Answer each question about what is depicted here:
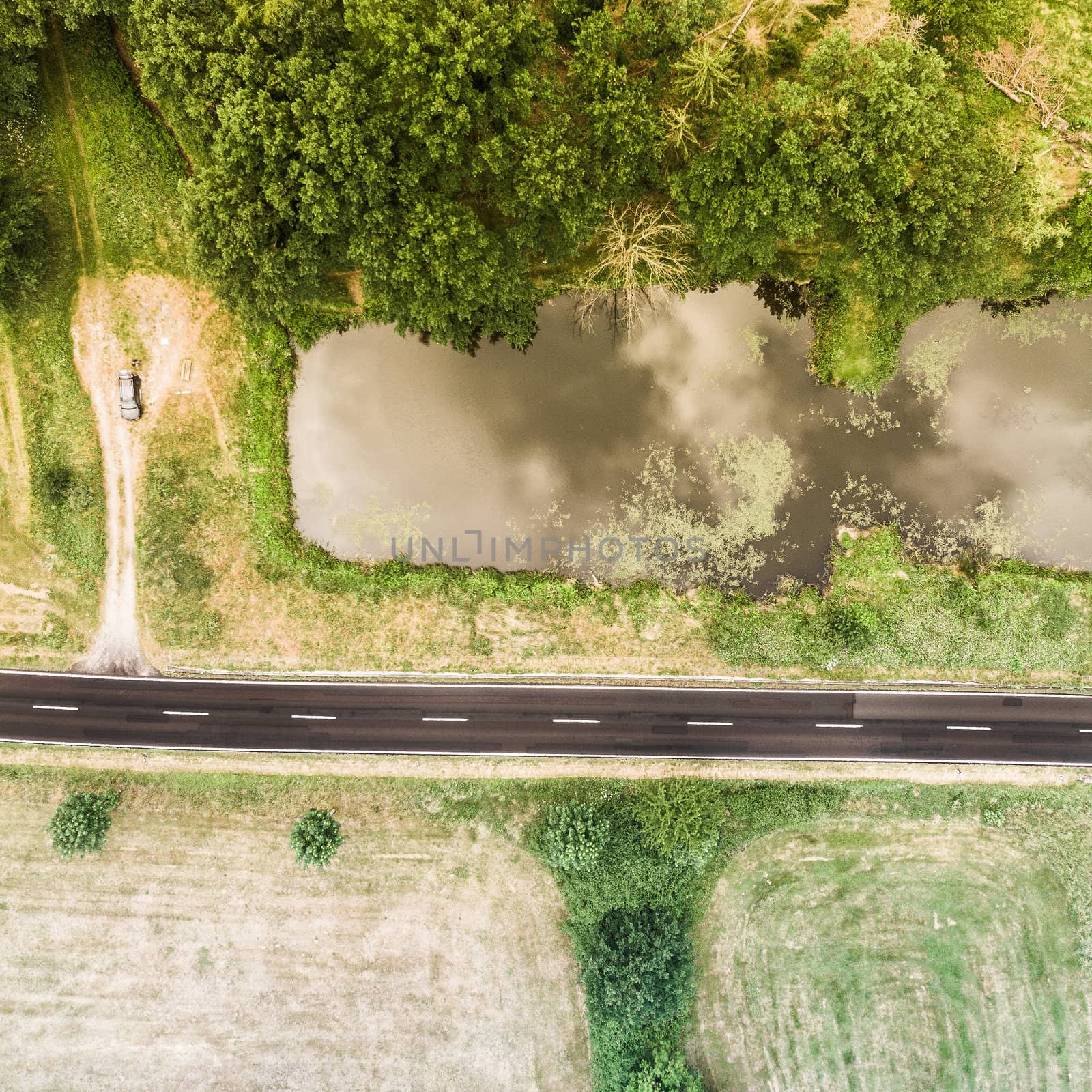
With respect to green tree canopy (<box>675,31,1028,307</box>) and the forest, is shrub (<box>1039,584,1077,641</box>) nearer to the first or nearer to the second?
the forest

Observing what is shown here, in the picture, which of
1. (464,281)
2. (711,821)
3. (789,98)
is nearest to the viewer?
(789,98)

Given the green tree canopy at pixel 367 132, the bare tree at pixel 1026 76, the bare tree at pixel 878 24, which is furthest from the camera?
the bare tree at pixel 1026 76

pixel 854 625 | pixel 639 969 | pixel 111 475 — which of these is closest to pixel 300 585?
pixel 111 475

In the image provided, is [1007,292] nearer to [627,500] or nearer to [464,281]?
[627,500]

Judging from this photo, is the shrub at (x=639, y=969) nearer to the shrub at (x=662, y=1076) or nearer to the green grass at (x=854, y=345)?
the shrub at (x=662, y=1076)

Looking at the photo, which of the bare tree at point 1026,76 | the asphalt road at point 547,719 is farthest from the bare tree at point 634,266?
the asphalt road at point 547,719

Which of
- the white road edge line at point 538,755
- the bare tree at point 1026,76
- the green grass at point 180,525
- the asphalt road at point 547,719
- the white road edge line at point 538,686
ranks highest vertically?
the bare tree at point 1026,76

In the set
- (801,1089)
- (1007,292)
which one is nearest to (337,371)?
(1007,292)
